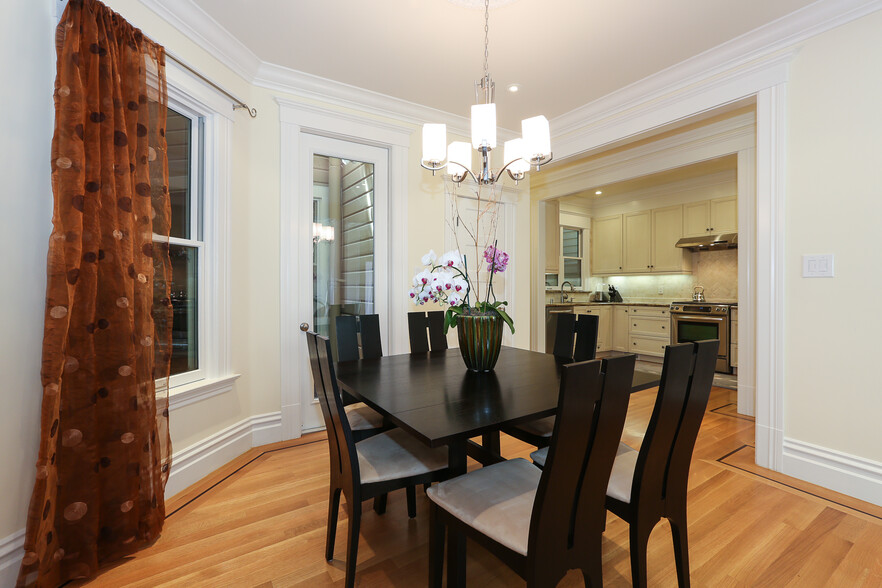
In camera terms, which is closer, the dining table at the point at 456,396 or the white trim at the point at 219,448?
the dining table at the point at 456,396

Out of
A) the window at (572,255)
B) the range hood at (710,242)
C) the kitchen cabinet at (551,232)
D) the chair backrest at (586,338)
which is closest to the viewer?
the chair backrest at (586,338)

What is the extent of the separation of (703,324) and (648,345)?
1.03 m

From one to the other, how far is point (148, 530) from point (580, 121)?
406cm

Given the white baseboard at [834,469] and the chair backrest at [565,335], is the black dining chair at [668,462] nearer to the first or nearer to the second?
the chair backrest at [565,335]

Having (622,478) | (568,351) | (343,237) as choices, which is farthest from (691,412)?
(343,237)

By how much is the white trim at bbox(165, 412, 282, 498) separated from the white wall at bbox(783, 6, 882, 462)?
3.35 m

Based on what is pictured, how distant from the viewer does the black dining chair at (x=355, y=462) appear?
4.55ft

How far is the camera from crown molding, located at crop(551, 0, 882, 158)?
2.21 meters

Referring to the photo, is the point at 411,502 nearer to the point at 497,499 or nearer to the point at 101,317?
the point at 497,499

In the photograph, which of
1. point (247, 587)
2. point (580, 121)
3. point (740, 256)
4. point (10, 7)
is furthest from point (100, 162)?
point (740, 256)

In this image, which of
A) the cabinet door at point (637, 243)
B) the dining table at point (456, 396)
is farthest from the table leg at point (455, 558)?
the cabinet door at point (637, 243)

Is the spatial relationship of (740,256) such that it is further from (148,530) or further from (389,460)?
(148,530)

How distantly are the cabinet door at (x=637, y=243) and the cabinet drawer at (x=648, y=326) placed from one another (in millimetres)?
804

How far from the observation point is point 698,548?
1.71m
